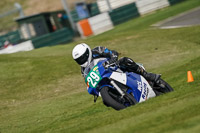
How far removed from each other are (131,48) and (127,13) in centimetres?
1456

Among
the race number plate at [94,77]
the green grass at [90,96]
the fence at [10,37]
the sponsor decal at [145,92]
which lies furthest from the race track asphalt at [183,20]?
the fence at [10,37]

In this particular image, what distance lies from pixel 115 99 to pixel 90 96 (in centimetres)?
392

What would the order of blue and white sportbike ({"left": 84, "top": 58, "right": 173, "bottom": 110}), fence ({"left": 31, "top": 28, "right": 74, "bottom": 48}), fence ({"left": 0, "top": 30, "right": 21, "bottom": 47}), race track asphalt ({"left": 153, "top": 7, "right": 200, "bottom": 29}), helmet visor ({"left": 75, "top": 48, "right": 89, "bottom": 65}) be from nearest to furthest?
blue and white sportbike ({"left": 84, "top": 58, "right": 173, "bottom": 110})
helmet visor ({"left": 75, "top": 48, "right": 89, "bottom": 65})
race track asphalt ({"left": 153, "top": 7, "right": 200, "bottom": 29})
fence ({"left": 31, "top": 28, "right": 74, "bottom": 48})
fence ({"left": 0, "top": 30, "right": 21, "bottom": 47})

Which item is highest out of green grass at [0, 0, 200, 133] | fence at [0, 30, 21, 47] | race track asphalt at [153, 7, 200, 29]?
fence at [0, 30, 21, 47]

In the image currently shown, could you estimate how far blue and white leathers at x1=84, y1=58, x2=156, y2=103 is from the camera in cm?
823

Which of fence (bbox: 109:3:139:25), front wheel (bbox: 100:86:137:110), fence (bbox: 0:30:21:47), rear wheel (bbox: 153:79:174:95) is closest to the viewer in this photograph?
front wheel (bbox: 100:86:137:110)

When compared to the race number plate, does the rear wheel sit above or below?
below

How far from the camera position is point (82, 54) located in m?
8.62

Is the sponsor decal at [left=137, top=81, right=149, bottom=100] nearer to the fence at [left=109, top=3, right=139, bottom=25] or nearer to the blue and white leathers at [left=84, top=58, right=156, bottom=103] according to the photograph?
the blue and white leathers at [left=84, top=58, right=156, bottom=103]

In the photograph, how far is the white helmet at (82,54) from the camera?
8.62 m

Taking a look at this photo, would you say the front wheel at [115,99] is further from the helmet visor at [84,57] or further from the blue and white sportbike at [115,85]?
the helmet visor at [84,57]

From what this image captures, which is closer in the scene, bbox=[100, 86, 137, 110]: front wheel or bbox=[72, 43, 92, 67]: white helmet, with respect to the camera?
bbox=[100, 86, 137, 110]: front wheel

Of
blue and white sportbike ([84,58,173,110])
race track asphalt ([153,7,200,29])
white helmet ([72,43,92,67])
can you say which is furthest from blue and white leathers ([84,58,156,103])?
race track asphalt ([153,7,200,29])

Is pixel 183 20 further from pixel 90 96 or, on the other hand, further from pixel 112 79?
pixel 112 79
